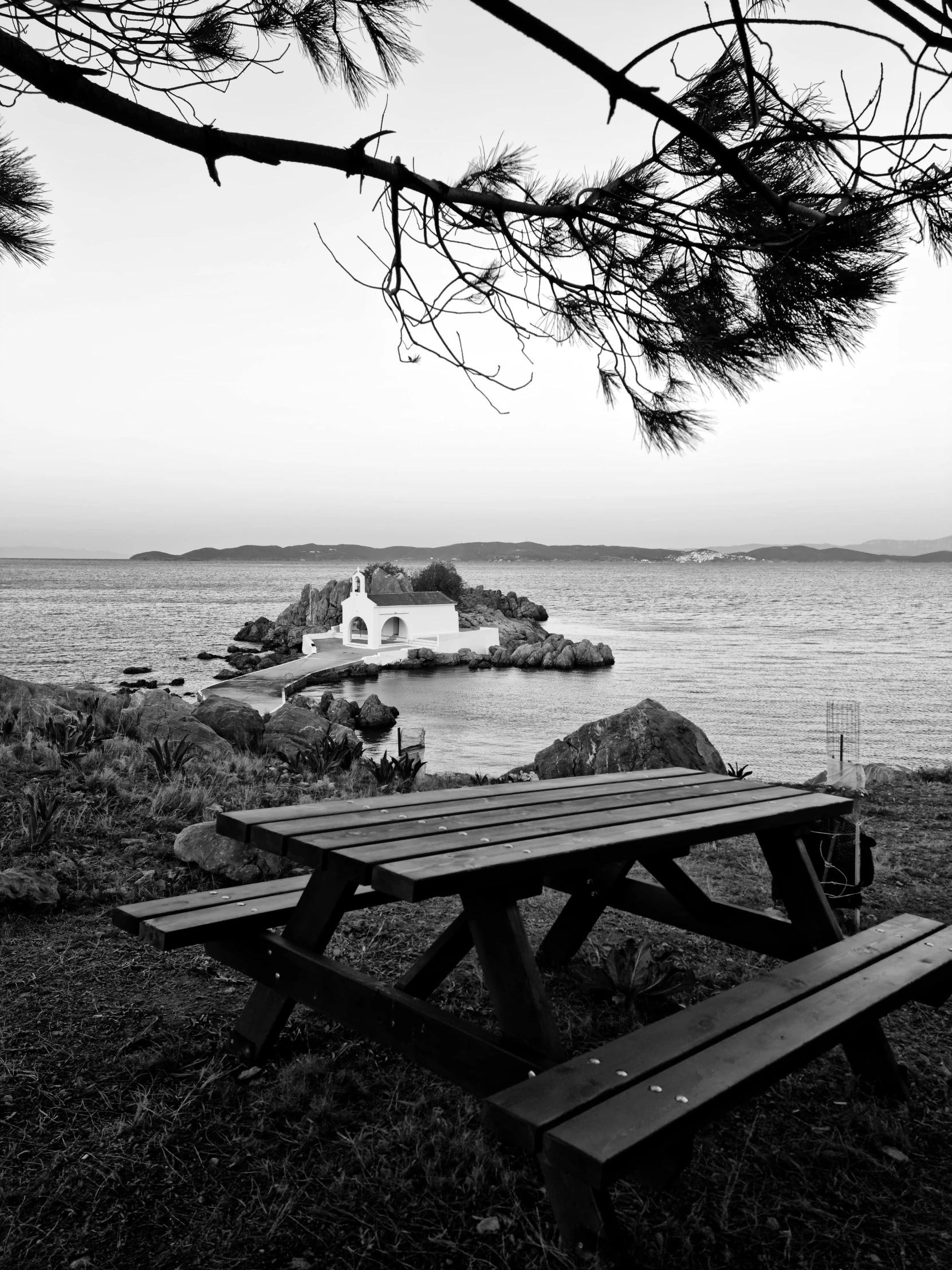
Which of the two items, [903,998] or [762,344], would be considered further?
[762,344]

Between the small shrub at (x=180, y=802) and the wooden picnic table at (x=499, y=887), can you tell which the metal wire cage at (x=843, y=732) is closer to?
the wooden picnic table at (x=499, y=887)

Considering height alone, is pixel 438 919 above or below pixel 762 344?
below

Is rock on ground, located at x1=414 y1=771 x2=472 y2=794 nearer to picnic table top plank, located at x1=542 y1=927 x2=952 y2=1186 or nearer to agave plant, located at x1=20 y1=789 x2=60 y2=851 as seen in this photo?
agave plant, located at x1=20 y1=789 x2=60 y2=851

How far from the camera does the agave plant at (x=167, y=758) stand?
6.97m

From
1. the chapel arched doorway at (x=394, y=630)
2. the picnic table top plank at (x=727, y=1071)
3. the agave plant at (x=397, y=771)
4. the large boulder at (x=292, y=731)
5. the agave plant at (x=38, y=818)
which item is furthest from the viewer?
the chapel arched doorway at (x=394, y=630)

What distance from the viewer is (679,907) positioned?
3.39 meters

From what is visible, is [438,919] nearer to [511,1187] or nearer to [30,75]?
[511,1187]

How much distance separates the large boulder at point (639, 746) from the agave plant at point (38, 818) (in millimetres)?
6706

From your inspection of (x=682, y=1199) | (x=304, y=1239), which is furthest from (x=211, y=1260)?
(x=682, y=1199)

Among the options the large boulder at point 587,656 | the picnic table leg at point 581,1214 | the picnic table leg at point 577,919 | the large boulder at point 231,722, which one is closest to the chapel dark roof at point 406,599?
the large boulder at point 587,656

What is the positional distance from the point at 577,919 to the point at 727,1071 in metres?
1.70

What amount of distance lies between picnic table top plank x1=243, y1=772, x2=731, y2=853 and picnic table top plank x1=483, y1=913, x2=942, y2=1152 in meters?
0.77

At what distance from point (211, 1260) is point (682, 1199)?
1157 mm

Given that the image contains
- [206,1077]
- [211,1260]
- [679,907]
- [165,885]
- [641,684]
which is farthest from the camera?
[641,684]
